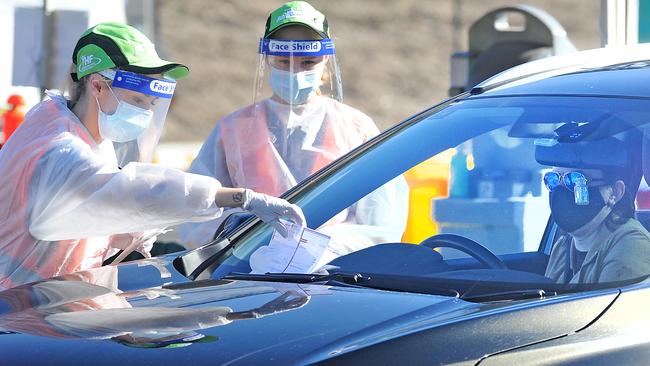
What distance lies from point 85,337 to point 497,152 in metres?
1.54

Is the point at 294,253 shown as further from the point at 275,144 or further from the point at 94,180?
the point at 275,144

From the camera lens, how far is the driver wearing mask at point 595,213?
9.77ft

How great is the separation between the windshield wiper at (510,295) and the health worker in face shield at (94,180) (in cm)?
90

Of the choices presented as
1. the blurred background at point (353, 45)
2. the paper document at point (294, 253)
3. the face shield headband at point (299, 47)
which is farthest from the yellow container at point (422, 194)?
the blurred background at point (353, 45)

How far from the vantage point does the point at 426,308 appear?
2.64 metres

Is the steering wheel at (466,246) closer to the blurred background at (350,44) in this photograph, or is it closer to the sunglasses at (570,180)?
the sunglasses at (570,180)

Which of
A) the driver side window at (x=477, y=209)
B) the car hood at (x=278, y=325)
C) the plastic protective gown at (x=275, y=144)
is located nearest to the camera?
the car hood at (x=278, y=325)

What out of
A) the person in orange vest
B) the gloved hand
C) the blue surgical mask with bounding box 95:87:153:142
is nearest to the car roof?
the gloved hand

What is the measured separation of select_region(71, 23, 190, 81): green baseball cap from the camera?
13.0ft

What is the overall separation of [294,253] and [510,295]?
0.77 meters

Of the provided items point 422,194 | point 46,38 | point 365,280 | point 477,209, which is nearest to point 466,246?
point 365,280

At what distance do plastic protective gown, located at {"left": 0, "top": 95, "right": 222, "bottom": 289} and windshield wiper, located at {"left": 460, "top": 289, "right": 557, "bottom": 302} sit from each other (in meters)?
1.14

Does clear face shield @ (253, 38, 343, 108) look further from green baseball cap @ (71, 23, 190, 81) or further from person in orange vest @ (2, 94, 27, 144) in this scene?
person in orange vest @ (2, 94, 27, 144)

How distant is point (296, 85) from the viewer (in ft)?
16.4
